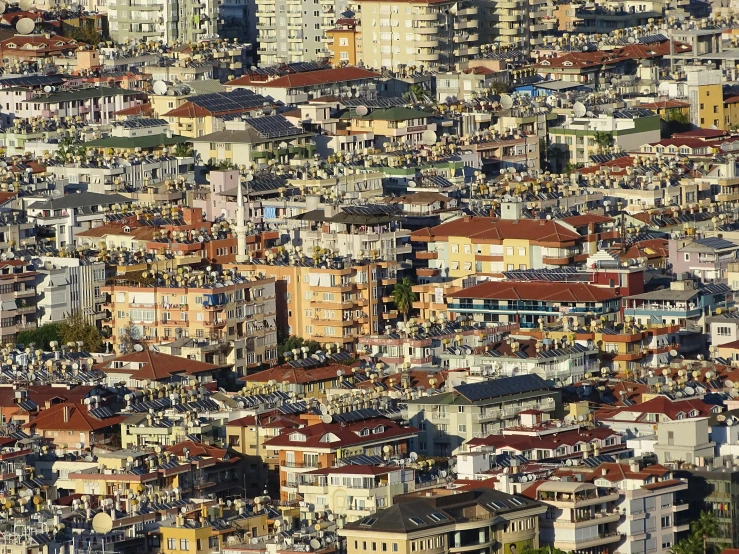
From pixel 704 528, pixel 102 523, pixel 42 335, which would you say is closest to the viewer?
pixel 704 528

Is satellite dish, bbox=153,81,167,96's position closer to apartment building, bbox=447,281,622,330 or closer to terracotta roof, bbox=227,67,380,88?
terracotta roof, bbox=227,67,380,88

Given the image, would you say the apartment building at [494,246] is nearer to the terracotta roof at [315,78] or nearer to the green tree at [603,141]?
the green tree at [603,141]

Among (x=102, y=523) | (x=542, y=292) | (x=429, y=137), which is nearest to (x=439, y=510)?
(x=102, y=523)

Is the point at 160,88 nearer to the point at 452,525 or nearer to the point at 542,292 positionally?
the point at 542,292

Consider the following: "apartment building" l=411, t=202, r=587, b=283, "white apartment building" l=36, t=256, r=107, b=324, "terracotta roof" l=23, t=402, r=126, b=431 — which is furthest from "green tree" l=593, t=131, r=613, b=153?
"terracotta roof" l=23, t=402, r=126, b=431

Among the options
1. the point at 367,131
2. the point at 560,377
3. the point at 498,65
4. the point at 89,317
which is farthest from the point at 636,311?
the point at 498,65

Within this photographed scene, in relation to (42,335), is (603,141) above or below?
above
